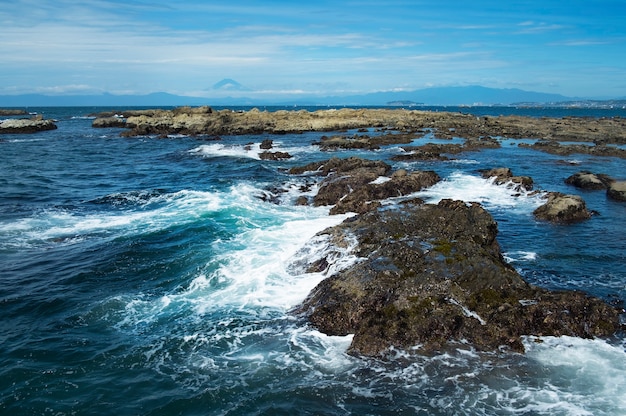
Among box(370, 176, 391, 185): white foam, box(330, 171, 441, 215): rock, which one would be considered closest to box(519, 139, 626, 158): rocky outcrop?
box(330, 171, 441, 215): rock

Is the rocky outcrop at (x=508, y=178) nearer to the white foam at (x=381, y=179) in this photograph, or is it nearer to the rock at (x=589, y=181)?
the rock at (x=589, y=181)

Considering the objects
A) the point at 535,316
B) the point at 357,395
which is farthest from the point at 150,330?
the point at 535,316

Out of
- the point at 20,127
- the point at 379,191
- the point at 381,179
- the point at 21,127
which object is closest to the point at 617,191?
the point at 381,179

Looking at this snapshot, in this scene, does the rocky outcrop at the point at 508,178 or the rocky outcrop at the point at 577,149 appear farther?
the rocky outcrop at the point at 577,149

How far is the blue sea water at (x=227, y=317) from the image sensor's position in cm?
956

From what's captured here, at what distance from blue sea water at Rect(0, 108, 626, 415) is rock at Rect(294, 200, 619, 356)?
484mm

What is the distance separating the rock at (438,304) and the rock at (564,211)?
1141cm

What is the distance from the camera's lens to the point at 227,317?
1330 centimetres

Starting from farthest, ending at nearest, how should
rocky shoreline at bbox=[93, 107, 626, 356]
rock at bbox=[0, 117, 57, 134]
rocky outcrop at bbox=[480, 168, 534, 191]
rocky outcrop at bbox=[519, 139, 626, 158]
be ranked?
rock at bbox=[0, 117, 57, 134] → rocky outcrop at bbox=[519, 139, 626, 158] → rocky outcrop at bbox=[480, 168, 534, 191] → rocky shoreline at bbox=[93, 107, 626, 356]

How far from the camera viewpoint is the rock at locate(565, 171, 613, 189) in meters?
30.3

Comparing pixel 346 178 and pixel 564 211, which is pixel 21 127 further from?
pixel 564 211

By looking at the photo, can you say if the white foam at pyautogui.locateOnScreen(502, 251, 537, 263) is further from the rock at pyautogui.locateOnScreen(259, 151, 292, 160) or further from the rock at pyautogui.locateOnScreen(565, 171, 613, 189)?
the rock at pyautogui.locateOnScreen(259, 151, 292, 160)

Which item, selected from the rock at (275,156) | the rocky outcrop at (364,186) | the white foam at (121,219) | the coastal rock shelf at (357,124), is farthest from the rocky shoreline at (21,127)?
the rocky outcrop at (364,186)

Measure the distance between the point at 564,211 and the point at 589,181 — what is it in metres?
10.0
